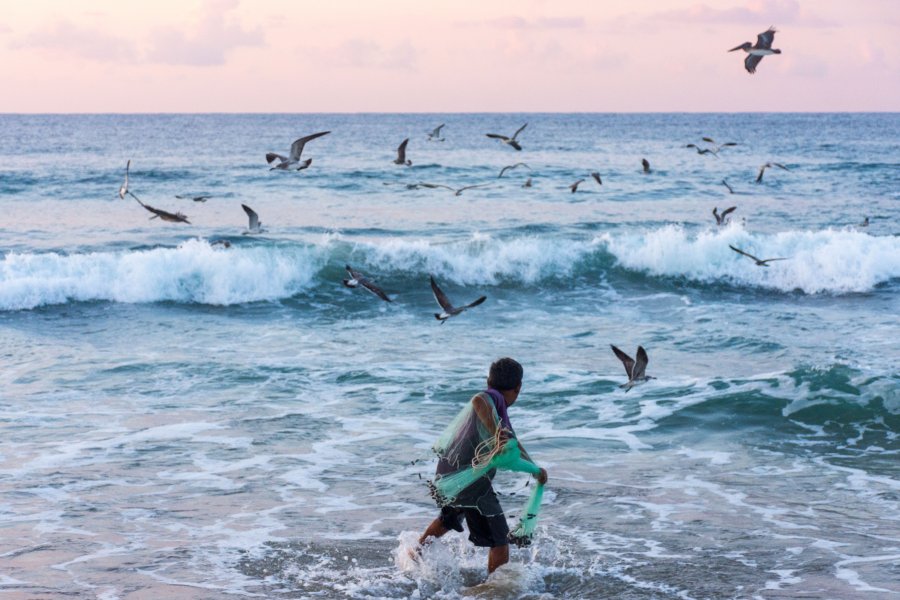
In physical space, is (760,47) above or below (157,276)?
above

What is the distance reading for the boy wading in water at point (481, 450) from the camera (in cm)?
586

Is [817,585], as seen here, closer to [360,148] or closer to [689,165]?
[689,165]

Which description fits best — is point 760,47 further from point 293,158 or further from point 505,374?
point 505,374

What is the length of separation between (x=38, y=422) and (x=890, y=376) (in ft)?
31.3

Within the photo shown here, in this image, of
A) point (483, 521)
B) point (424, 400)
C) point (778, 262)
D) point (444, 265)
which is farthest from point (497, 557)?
point (778, 262)

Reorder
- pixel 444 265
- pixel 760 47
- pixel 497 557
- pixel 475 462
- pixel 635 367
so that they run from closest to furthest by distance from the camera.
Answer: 1. pixel 475 462
2. pixel 497 557
3. pixel 635 367
4. pixel 760 47
5. pixel 444 265

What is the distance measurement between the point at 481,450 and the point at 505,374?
481 mm

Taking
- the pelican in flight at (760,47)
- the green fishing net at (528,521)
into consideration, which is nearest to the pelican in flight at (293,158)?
the pelican in flight at (760,47)

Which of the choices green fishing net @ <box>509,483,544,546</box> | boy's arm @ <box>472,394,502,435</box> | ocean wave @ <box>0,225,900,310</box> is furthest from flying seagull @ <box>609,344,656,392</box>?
ocean wave @ <box>0,225,900,310</box>

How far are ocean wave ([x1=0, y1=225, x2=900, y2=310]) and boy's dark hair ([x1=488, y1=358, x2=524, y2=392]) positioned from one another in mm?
12805

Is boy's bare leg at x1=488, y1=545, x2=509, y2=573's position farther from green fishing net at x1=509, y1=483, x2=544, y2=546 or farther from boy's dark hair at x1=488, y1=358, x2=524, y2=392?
boy's dark hair at x1=488, y1=358, x2=524, y2=392

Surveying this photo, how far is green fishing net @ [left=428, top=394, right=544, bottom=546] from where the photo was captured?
5844mm

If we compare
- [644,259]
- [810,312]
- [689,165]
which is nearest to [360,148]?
[689,165]

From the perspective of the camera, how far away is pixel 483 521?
616 cm
